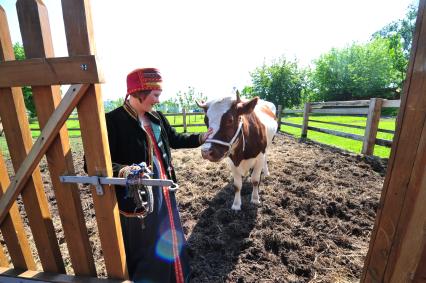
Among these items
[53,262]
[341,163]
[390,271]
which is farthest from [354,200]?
[53,262]

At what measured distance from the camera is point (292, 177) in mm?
5125

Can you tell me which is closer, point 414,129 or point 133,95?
point 414,129

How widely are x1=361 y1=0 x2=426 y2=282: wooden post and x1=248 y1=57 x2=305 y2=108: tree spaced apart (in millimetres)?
36665

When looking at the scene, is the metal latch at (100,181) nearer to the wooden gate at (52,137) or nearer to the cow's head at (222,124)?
the wooden gate at (52,137)

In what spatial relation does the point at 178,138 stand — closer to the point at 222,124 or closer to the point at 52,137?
the point at 222,124

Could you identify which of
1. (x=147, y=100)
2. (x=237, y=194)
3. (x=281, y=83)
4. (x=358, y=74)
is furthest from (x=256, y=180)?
(x=358, y=74)

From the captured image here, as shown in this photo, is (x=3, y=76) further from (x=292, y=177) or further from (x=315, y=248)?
(x=292, y=177)

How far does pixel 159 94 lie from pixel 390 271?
1.89 m

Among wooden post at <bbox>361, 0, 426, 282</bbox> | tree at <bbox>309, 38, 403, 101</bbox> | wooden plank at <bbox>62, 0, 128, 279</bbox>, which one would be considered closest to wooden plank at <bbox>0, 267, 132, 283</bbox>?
wooden plank at <bbox>62, 0, 128, 279</bbox>

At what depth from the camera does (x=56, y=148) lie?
1502 mm

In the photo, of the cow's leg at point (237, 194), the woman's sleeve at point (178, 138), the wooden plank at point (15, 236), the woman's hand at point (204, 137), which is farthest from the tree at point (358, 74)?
the wooden plank at point (15, 236)

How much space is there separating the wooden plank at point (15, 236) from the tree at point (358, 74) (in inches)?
1818

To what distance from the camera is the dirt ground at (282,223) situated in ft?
8.60

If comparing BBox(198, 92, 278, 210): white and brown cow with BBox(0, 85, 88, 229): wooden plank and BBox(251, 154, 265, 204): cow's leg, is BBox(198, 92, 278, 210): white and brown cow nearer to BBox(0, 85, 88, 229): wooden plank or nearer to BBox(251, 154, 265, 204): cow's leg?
BBox(251, 154, 265, 204): cow's leg
